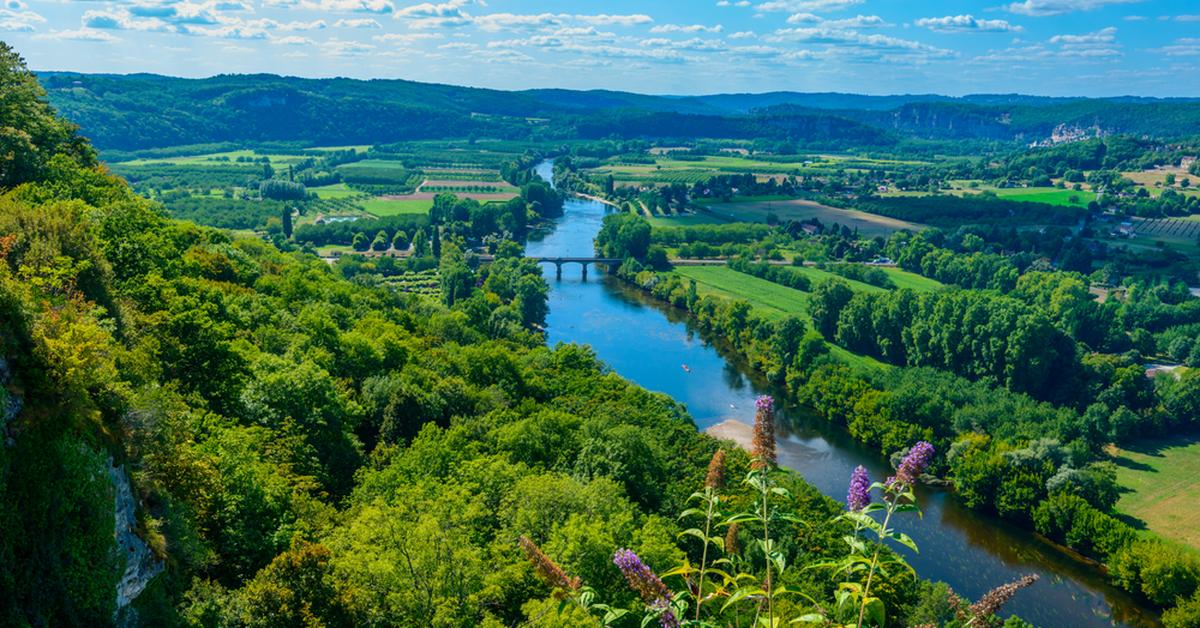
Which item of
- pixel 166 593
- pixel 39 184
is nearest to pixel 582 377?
pixel 39 184

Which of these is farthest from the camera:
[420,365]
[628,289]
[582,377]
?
[628,289]

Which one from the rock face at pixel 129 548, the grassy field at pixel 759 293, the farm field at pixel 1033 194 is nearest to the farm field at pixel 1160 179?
the farm field at pixel 1033 194

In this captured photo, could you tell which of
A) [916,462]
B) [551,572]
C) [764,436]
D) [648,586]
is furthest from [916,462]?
[551,572]

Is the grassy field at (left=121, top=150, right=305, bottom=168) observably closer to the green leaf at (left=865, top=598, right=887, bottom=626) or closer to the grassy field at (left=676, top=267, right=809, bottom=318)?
the grassy field at (left=676, top=267, right=809, bottom=318)

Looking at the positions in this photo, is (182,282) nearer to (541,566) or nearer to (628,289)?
(541,566)

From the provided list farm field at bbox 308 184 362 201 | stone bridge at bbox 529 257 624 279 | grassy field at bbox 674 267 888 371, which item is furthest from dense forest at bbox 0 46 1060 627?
farm field at bbox 308 184 362 201

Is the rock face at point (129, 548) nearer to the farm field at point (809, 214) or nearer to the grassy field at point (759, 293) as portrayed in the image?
the grassy field at point (759, 293)
